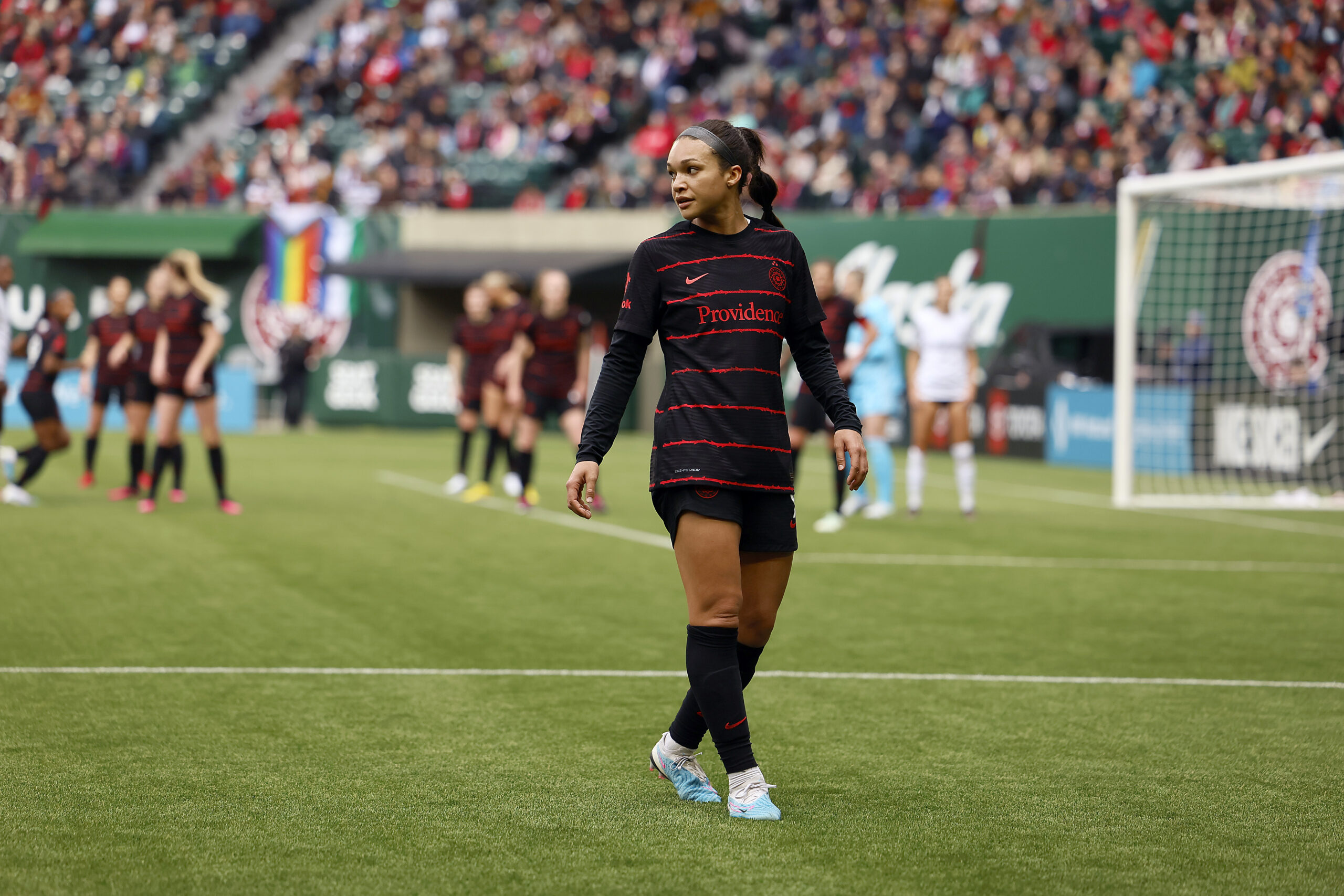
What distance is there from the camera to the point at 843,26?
27.6 metres

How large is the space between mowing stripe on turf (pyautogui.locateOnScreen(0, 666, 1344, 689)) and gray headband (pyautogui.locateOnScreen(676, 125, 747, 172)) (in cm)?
282

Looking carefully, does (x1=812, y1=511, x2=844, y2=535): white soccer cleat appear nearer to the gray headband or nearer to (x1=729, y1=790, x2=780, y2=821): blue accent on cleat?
(x1=729, y1=790, x2=780, y2=821): blue accent on cleat

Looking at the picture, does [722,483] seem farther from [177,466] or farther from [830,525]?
[177,466]

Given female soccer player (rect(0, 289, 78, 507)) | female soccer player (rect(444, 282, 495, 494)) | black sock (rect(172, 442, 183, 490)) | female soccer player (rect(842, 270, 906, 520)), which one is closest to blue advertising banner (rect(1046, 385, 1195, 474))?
female soccer player (rect(842, 270, 906, 520))

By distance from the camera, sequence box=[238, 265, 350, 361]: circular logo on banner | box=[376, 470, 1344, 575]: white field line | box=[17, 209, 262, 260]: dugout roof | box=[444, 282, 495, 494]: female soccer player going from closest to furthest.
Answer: box=[376, 470, 1344, 575]: white field line
box=[444, 282, 495, 494]: female soccer player
box=[17, 209, 262, 260]: dugout roof
box=[238, 265, 350, 361]: circular logo on banner

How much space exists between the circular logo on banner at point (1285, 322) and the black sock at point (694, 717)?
13.5 meters

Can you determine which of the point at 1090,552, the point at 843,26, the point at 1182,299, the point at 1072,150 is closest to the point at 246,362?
the point at 843,26

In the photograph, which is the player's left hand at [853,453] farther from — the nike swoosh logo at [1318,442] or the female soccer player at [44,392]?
the nike swoosh logo at [1318,442]

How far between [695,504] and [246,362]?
2664cm

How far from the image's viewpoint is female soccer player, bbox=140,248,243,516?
12.2 m

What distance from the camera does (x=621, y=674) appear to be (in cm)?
659

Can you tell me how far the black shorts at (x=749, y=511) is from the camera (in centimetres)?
430

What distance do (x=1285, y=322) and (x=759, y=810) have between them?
1500 centimetres

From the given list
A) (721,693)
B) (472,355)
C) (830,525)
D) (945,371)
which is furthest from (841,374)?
(721,693)
